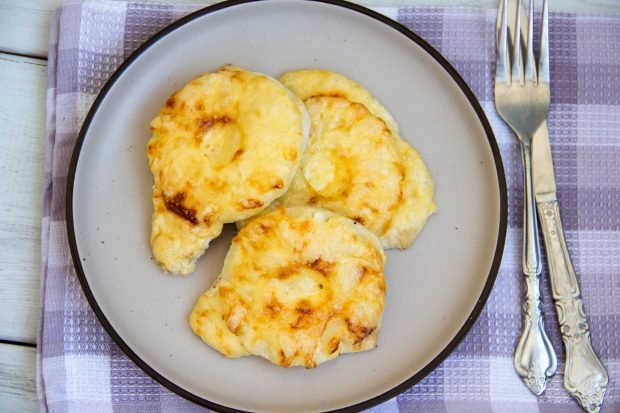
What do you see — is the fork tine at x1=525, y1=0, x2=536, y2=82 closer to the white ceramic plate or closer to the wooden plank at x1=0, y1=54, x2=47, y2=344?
the white ceramic plate

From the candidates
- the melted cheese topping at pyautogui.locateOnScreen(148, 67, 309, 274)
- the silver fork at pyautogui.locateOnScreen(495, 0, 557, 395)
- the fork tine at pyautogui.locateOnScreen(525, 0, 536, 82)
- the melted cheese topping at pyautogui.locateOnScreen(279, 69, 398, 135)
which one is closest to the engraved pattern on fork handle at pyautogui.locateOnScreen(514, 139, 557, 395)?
the silver fork at pyautogui.locateOnScreen(495, 0, 557, 395)

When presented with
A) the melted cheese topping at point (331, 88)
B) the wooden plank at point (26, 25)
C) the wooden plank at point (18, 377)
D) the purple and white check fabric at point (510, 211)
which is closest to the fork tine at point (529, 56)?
the purple and white check fabric at point (510, 211)

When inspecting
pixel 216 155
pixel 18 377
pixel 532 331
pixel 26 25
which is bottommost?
pixel 18 377

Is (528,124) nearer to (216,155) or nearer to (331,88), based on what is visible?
(331,88)

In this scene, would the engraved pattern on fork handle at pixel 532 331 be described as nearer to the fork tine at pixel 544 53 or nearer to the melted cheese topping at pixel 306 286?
the fork tine at pixel 544 53

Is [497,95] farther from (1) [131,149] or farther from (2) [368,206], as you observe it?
(1) [131,149]

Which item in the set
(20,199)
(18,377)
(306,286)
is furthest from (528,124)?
(18,377)

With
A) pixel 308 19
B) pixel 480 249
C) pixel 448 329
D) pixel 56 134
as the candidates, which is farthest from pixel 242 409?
pixel 308 19
